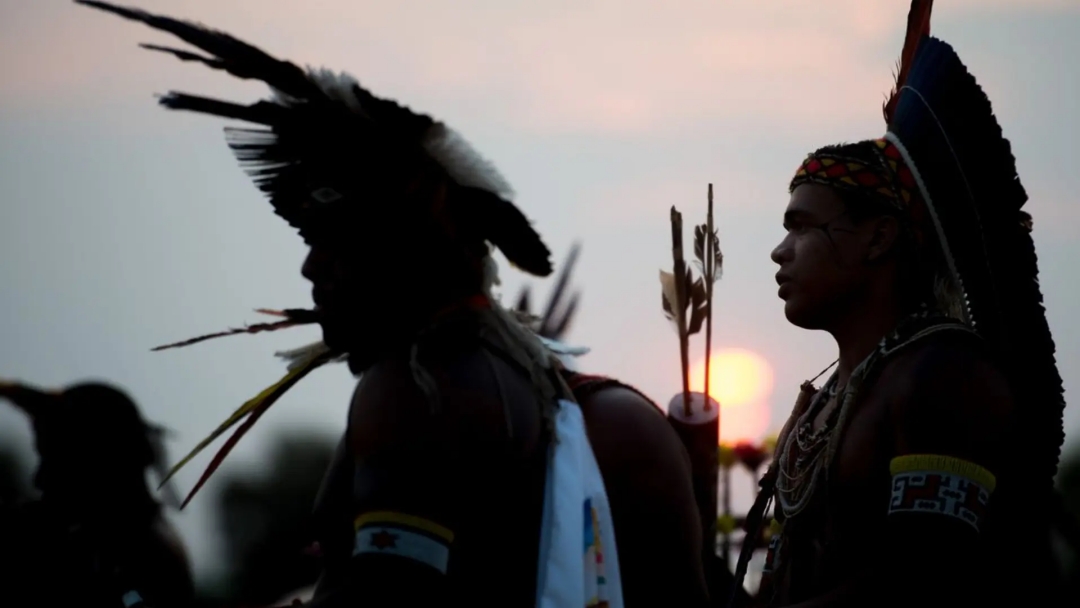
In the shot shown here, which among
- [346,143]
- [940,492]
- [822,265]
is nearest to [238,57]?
[346,143]

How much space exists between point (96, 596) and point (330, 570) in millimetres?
2559

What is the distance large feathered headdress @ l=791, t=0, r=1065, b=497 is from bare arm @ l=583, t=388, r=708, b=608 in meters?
0.77

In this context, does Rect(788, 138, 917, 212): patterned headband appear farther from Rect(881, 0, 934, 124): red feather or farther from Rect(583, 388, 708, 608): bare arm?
Rect(583, 388, 708, 608): bare arm

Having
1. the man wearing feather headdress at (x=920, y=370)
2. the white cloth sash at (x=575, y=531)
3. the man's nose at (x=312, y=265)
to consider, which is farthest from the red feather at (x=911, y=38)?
the man's nose at (x=312, y=265)

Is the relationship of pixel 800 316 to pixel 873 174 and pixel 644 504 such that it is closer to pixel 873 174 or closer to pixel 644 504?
pixel 873 174

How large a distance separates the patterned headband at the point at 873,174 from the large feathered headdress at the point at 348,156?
0.69 metres

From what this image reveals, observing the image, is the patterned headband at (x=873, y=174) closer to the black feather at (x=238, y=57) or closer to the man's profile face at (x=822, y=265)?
the man's profile face at (x=822, y=265)

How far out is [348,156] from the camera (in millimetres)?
3941

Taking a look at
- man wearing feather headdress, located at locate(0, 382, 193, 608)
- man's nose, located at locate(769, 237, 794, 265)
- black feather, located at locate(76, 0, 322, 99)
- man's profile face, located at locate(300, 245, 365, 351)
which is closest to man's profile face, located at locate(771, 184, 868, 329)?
man's nose, located at locate(769, 237, 794, 265)

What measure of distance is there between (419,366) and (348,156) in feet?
1.94

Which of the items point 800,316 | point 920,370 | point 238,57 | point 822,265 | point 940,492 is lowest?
point 940,492

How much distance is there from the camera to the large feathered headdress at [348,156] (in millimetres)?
3895

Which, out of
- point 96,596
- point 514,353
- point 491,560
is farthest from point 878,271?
point 96,596

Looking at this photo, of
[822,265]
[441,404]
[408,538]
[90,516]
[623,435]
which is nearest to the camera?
[408,538]
